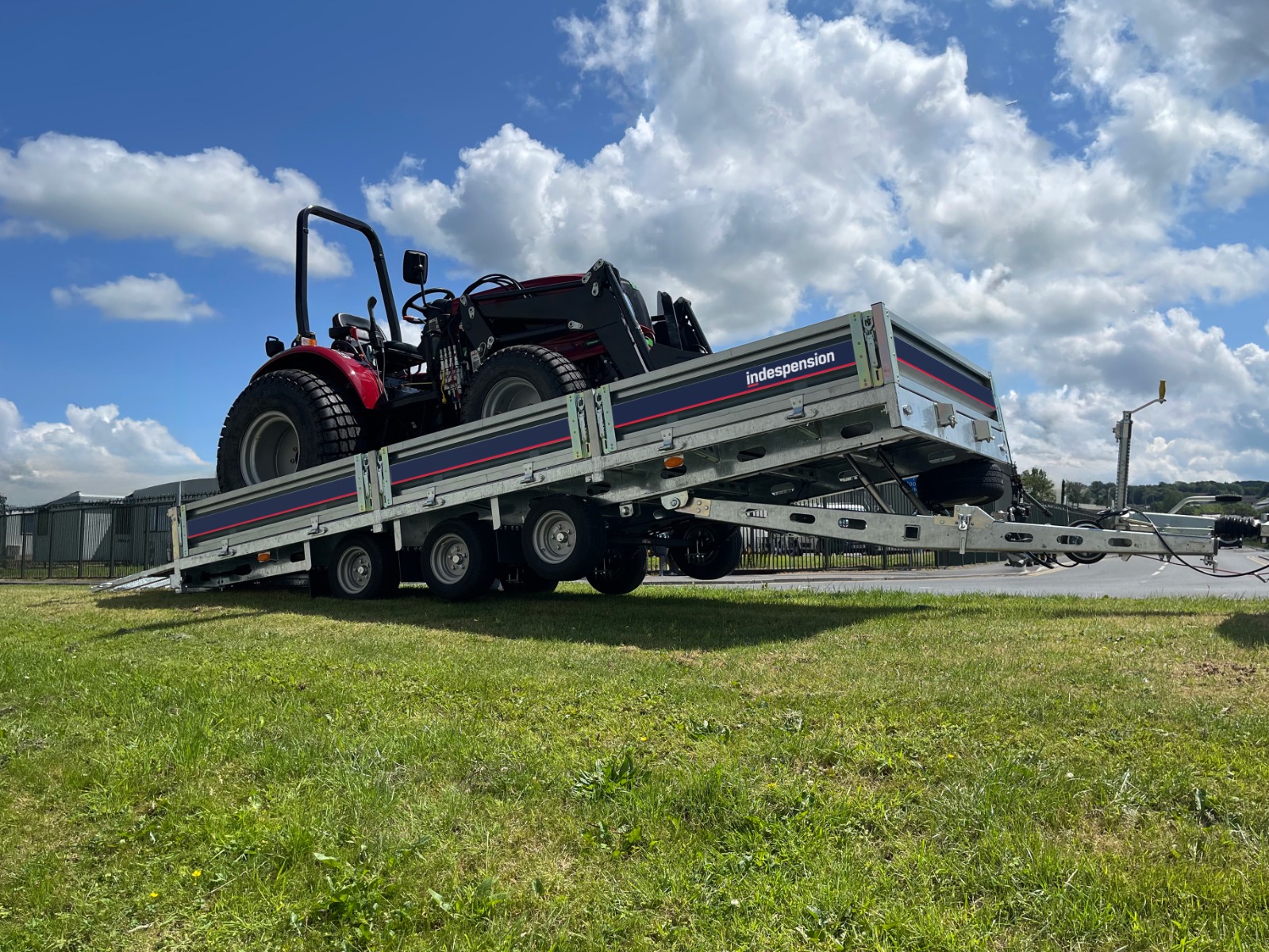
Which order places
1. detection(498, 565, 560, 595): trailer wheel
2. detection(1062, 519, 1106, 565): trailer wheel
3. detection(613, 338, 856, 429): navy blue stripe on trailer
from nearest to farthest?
1. detection(613, 338, 856, 429): navy blue stripe on trailer
2. detection(1062, 519, 1106, 565): trailer wheel
3. detection(498, 565, 560, 595): trailer wheel

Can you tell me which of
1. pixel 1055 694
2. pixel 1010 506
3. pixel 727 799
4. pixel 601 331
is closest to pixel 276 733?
pixel 727 799

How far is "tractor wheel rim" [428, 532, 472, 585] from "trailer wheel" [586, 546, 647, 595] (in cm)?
172

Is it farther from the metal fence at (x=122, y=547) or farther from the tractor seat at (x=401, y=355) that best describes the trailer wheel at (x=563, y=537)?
the metal fence at (x=122, y=547)

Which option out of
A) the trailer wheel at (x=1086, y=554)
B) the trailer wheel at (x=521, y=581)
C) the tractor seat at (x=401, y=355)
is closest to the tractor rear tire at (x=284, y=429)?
the tractor seat at (x=401, y=355)

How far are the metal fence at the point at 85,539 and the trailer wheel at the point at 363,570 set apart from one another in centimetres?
1130

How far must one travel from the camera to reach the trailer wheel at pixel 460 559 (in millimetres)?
8688

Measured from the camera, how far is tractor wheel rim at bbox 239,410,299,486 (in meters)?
10.4

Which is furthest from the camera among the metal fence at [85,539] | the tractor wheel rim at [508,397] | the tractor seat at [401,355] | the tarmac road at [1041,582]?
the metal fence at [85,539]

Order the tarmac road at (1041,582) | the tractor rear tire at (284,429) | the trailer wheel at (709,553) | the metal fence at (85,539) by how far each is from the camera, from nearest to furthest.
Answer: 1. the trailer wheel at (709,553)
2. the tractor rear tire at (284,429)
3. the tarmac road at (1041,582)
4. the metal fence at (85,539)

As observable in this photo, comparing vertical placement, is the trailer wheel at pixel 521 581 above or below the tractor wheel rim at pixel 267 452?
below

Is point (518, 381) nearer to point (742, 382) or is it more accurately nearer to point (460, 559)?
point (460, 559)

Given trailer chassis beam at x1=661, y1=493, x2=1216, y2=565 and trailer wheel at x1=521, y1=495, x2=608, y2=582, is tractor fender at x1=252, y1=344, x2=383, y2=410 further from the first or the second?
trailer chassis beam at x1=661, y1=493, x2=1216, y2=565

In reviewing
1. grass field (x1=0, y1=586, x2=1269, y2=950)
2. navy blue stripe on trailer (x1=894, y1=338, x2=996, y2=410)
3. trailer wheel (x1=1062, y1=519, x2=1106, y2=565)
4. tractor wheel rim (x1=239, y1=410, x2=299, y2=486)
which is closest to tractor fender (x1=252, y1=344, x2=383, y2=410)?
tractor wheel rim (x1=239, y1=410, x2=299, y2=486)

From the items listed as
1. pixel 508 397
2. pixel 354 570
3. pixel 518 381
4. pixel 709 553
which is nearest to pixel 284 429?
pixel 354 570
